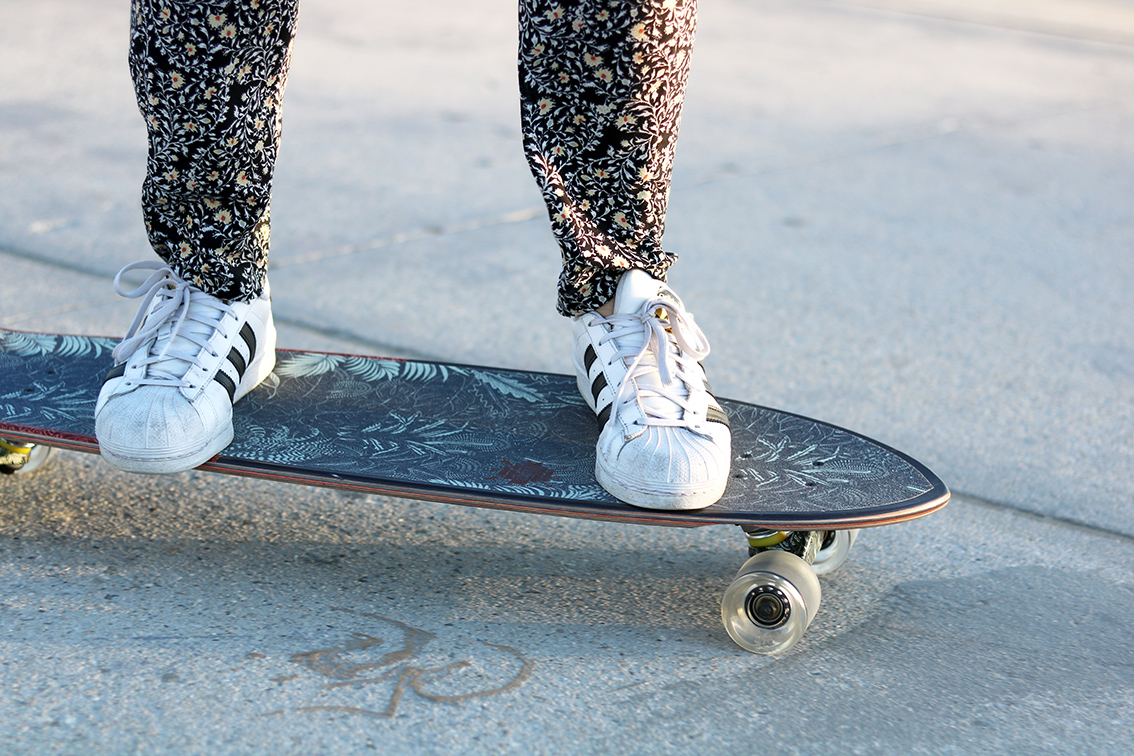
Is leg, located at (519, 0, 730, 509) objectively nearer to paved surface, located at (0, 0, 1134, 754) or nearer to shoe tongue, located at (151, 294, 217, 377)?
paved surface, located at (0, 0, 1134, 754)

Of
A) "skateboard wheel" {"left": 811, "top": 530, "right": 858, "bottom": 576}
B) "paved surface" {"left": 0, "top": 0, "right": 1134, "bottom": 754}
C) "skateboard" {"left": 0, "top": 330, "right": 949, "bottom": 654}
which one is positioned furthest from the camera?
"skateboard wheel" {"left": 811, "top": 530, "right": 858, "bottom": 576}

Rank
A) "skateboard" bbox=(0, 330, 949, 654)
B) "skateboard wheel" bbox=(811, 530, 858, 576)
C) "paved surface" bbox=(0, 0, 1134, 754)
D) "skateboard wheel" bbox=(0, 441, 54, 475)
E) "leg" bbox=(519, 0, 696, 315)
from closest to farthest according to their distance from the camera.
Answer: "paved surface" bbox=(0, 0, 1134, 754) < "skateboard" bbox=(0, 330, 949, 654) < "leg" bbox=(519, 0, 696, 315) < "skateboard wheel" bbox=(811, 530, 858, 576) < "skateboard wheel" bbox=(0, 441, 54, 475)

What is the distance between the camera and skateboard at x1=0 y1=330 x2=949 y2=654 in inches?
57.6

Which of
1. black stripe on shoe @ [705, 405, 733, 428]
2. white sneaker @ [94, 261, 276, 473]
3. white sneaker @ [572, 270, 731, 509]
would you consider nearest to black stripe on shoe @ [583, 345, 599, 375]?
white sneaker @ [572, 270, 731, 509]

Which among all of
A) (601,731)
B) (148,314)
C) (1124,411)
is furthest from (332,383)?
(1124,411)

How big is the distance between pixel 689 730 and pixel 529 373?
0.75 meters

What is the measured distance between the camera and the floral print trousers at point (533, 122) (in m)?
1.56

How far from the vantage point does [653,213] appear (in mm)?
1683

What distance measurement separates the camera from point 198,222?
1.67m

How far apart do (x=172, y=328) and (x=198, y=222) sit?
16 centimetres

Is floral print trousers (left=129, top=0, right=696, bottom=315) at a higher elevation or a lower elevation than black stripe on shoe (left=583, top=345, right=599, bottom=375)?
higher

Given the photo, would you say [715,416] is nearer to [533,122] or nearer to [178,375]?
[533,122]

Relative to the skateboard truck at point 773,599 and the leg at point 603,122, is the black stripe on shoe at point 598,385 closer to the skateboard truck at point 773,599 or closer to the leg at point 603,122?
the leg at point 603,122

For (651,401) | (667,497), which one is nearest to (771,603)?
(667,497)
